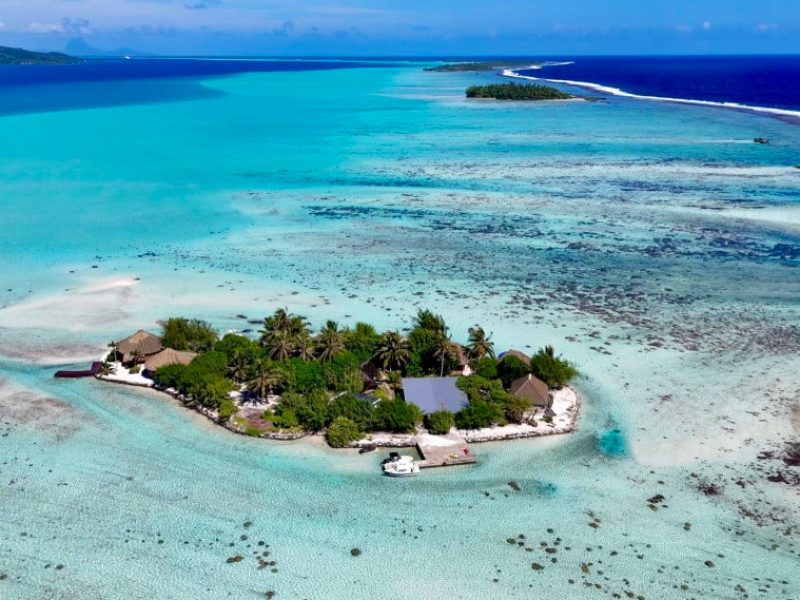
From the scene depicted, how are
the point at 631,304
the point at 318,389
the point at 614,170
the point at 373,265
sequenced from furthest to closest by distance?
the point at 614,170
the point at 373,265
the point at 631,304
the point at 318,389

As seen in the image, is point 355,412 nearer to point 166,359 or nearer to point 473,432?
point 473,432

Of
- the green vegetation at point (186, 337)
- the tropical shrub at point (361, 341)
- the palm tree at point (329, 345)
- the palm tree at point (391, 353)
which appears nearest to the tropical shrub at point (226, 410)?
the palm tree at point (329, 345)

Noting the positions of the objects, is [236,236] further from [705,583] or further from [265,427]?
[705,583]

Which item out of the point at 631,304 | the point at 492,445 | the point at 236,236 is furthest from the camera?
the point at 236,236

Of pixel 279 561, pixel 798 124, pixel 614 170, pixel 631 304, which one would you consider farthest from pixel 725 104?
pixel 279 561

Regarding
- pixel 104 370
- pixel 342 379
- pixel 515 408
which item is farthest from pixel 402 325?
pixel 104 370

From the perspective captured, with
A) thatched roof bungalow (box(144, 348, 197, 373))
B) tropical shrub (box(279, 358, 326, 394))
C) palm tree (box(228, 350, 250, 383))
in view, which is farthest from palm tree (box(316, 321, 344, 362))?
thatched roof bungalow (box(144, 348, 197, 373))
